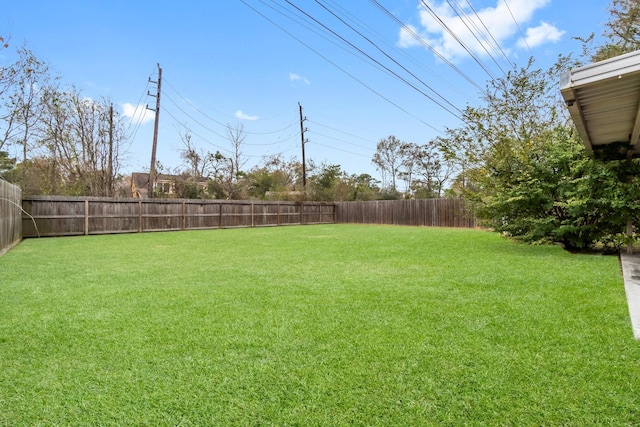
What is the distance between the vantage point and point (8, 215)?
717cm

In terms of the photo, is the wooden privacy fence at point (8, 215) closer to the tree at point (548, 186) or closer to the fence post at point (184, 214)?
the fence post at point (184, 214)

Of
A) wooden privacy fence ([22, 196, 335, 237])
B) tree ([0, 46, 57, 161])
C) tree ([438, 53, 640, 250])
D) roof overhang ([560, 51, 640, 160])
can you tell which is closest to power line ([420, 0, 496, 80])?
tree ([438, 53, 640, 250])

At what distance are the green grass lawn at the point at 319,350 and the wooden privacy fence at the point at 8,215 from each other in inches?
128

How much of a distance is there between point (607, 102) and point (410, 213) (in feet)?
46.8

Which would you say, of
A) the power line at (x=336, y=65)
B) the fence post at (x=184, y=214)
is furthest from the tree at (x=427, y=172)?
the fence post at (x=184, y=214)

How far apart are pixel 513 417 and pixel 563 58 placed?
11443 mm

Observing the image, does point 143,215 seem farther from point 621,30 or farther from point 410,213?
point 621,30

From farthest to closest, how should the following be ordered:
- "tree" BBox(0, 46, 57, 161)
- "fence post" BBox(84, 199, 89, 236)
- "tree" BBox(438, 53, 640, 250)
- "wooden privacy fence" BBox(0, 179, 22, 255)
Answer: "fence post" BBox(84, 199, 89, 236) < "tree" BBox(0, 46, 57, 161) < "wooden privacy fence" BBox(0, 179, 22, 255) < "tree" BBox(438, 53, 640, 250)

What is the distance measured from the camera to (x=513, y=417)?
151 cm

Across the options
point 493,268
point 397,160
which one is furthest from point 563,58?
point 397,160

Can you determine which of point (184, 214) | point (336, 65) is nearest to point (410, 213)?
point (336, 65)

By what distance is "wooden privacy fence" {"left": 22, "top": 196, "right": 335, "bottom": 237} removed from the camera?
1066 cm

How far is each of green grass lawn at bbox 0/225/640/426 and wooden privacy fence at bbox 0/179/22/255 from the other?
128 inches

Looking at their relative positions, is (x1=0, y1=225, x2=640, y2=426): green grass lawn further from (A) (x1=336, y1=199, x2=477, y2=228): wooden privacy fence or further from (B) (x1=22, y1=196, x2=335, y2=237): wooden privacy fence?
(A) (x1=336, y1=199, x2=477, y2=228): wooden privacy fence
